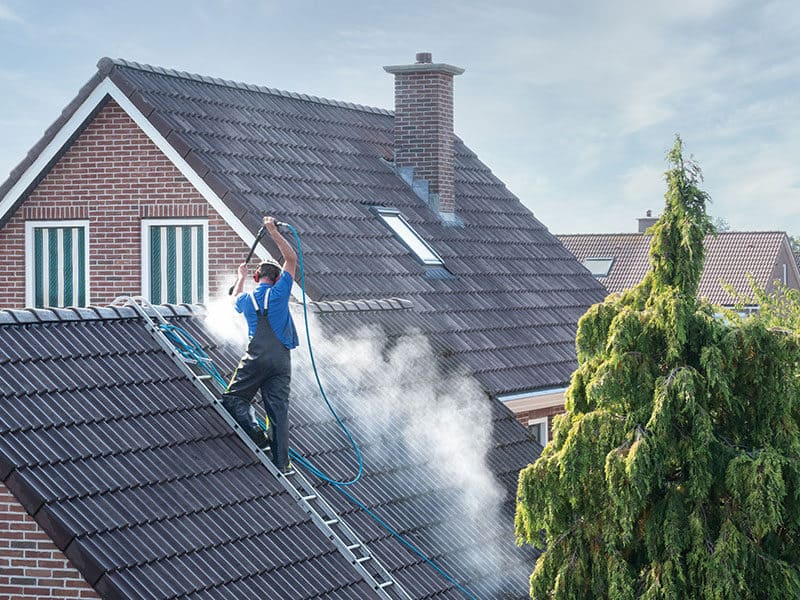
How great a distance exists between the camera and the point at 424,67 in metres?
21.1

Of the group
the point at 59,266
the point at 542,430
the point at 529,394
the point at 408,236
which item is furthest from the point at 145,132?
the point at 542,430

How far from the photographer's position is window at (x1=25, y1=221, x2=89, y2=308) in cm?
1845

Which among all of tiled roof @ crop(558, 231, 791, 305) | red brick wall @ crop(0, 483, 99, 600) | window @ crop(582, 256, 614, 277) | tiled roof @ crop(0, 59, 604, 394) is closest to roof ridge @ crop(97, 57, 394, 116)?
tiled roof @ crop(0, 59, 604, 394)

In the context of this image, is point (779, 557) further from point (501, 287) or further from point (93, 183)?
point (93, 183)

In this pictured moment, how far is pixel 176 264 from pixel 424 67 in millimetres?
5768

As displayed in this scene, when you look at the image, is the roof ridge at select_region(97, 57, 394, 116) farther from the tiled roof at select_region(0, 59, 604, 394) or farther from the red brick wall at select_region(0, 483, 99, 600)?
the red brick wall at select_region(0, 483, 99, 600)

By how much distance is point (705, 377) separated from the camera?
9.27 meters

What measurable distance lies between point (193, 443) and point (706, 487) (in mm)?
3846

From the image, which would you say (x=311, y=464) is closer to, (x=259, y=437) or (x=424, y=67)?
(x=259, y=437)

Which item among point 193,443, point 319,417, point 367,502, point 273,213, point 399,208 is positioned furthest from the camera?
point 399,208

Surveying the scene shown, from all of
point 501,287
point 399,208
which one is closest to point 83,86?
point 399,208

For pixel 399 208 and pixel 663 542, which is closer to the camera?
pixel 663 542

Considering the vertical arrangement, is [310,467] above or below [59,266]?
below

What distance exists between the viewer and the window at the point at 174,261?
17.4 m
